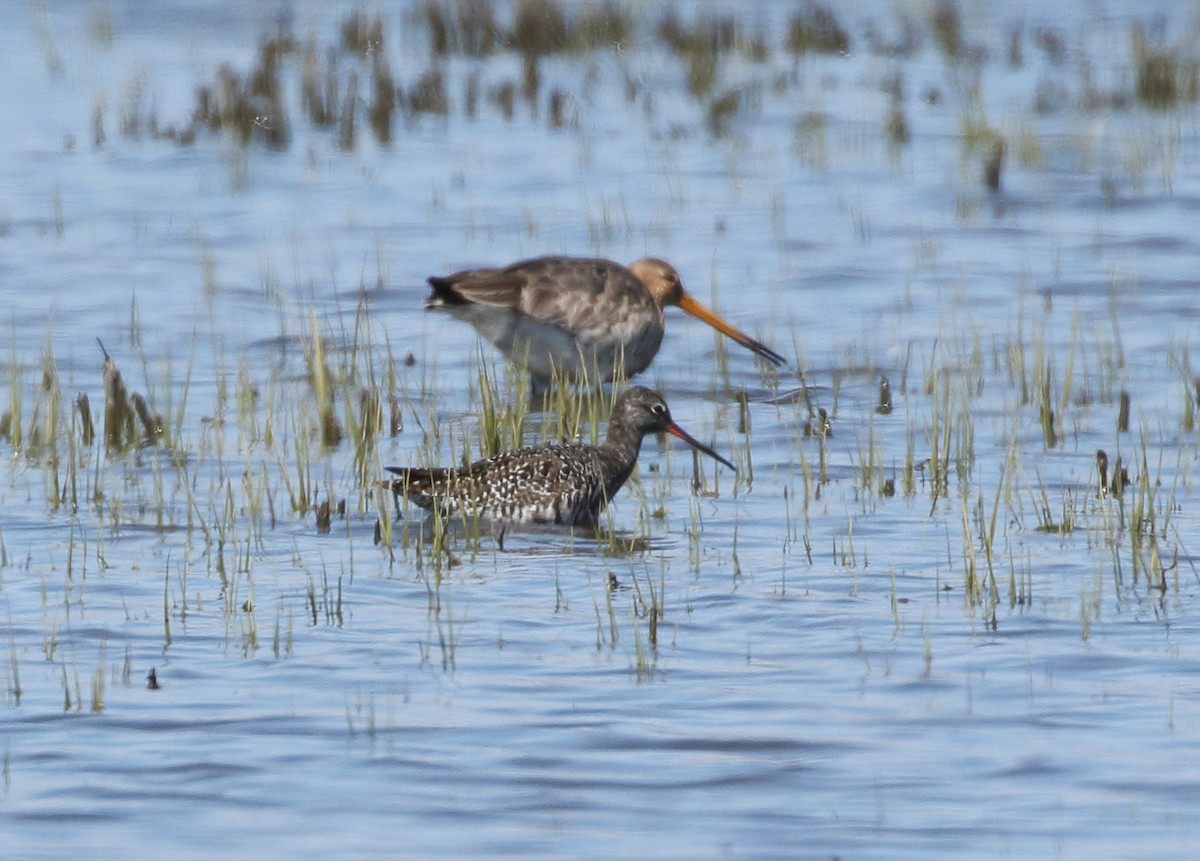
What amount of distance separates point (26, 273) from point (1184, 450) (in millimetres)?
7127

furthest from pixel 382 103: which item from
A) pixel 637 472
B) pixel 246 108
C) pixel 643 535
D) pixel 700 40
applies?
pixel 643 535

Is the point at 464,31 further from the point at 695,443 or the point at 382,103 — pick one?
the point at 695,443

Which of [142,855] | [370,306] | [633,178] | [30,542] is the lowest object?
[142,855]

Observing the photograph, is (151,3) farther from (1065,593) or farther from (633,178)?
(1065,593)

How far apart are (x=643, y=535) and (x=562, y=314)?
9.91 ft

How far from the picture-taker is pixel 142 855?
5.03 m

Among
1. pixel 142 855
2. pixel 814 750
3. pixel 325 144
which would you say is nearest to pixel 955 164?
pixel 325 144

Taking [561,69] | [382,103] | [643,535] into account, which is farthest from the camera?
[561,69]

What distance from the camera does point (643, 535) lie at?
8.01 metres

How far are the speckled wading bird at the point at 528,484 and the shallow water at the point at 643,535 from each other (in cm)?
15

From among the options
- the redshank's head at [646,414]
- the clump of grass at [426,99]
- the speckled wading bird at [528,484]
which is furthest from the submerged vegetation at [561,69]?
the speckled wading bird at [528,484]

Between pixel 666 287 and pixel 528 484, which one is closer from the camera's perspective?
pixel 528 484

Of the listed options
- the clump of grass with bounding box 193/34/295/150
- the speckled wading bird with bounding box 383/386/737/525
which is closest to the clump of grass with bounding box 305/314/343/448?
the speckled wading bird with bounding box 383/386/737/525

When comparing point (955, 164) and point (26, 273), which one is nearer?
point (26, 273)
